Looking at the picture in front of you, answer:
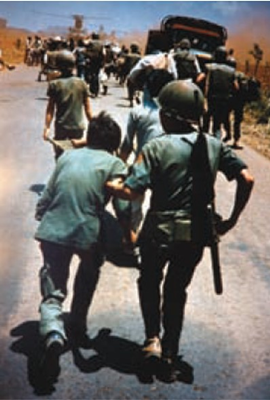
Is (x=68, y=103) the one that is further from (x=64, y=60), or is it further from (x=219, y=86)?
(x=219, y=86)

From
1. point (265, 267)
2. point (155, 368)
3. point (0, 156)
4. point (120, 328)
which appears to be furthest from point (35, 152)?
point (155, 368)

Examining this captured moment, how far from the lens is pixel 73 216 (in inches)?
167

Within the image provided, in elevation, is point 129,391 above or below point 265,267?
above

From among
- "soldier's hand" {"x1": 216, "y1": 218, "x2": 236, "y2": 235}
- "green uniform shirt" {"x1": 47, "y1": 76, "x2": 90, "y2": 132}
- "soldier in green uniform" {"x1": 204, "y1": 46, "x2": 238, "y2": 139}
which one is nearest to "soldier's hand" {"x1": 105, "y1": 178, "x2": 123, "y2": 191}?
"soldier's hand" {"x1": 216, "y1": 218, "x2": 236, "y2": 235}

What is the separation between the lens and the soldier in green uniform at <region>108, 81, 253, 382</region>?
405 cm

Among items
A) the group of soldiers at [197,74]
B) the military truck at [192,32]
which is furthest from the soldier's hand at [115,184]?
the military truck at [192,32]

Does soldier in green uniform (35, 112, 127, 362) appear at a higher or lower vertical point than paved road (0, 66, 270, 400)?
higher

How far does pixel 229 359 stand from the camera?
490 cm

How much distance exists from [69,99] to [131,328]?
137 inches

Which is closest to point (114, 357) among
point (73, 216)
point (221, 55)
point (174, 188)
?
point (73, 216)

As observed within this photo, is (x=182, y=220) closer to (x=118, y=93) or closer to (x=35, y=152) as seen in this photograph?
(x=35, y=152)

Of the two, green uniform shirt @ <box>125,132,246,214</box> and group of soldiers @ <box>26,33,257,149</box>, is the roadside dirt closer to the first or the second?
group of soldiers @ <box>26,33,257,149</box>

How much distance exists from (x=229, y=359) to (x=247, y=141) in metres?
12.5

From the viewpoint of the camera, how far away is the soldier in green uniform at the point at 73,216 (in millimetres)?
4246
